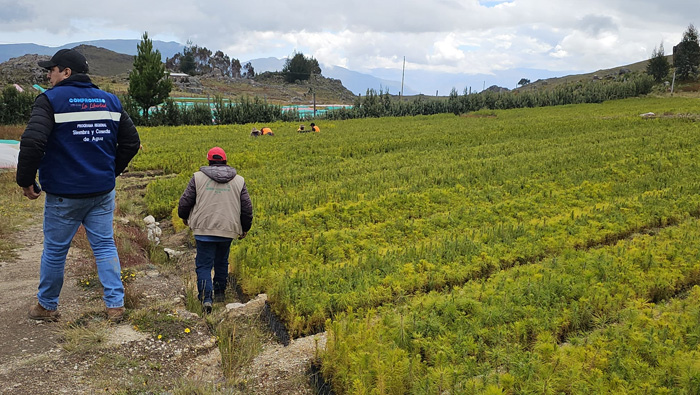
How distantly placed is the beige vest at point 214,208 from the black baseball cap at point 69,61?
5.51 ft

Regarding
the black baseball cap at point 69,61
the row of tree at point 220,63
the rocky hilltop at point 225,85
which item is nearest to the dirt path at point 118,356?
the black baseball cap at point 69,61

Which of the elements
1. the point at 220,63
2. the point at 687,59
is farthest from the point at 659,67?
the point at 220,63

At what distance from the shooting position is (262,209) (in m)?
9.82

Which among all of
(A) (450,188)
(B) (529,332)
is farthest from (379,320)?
(A) (450,188)

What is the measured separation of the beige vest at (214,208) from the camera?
5.74 meters

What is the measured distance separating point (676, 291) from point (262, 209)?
7.04 meters

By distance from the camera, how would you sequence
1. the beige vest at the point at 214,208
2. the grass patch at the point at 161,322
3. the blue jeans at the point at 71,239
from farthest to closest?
the beige vest at the point at 214,208, the grass patch at the point at 161,322, the blue jeans at the point at 71,239

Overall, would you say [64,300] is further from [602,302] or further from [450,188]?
[450,188]

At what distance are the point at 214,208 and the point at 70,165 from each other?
162cm

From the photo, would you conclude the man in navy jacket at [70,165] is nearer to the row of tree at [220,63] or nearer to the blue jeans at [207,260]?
the blue jeans at [207,260]

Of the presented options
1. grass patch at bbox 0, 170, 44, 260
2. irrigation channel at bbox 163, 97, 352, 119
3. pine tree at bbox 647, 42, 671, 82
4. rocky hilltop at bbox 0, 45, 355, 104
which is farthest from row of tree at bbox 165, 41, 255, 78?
grass patch at bbox 0, 170, 44, 260

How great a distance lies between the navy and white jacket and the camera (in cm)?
435

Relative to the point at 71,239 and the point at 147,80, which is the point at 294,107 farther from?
the point at 71,239

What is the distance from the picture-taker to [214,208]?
5.75 metres
